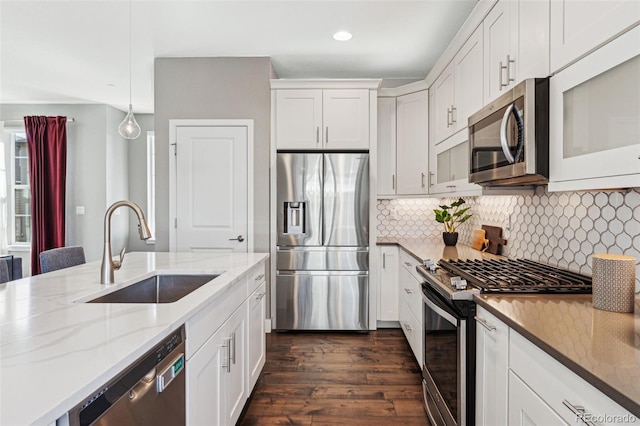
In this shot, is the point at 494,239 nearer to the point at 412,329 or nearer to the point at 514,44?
the point at 412,329

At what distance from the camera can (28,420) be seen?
644 mm

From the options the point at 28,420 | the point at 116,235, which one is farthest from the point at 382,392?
the point at 116,235

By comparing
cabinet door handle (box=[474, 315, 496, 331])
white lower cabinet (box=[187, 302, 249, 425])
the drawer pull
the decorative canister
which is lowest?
white lower cabinet (box=[187, 302, 249, 425])

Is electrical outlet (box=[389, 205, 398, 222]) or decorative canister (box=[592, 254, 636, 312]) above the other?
electrical outlet (box=[389, 205, 398, 222])

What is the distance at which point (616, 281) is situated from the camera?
4.30 feet

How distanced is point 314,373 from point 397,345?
951mm

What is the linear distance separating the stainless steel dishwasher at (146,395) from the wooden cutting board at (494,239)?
235 centimetres

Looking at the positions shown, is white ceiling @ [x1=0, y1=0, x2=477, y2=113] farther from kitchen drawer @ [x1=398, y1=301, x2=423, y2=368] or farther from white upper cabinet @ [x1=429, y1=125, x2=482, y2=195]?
kitchen drawer @ [x1=398, y1=301, x2=423, y2=368]

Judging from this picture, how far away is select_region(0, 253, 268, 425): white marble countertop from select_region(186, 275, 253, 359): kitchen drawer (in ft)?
0.19

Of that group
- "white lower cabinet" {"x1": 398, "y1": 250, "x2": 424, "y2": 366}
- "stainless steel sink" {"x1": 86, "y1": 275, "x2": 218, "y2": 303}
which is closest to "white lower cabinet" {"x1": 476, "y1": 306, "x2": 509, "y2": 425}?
"white lower cabinet" {"x1": 398, "y1": 250, "x2": 424, "y2": 366}

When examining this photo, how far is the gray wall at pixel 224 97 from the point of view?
149 inches

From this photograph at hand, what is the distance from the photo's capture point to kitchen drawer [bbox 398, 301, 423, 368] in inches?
109

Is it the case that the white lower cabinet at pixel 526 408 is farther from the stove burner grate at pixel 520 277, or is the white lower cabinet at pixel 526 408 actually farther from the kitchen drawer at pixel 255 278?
the kitchen drawer at pixel 255 278

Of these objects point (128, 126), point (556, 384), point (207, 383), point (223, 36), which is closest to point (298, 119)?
point (223, 36)
